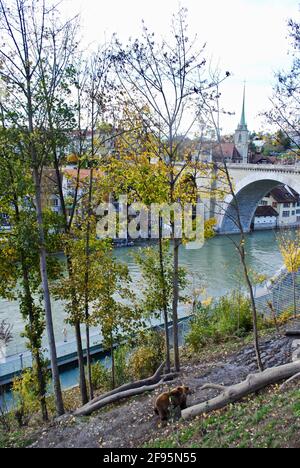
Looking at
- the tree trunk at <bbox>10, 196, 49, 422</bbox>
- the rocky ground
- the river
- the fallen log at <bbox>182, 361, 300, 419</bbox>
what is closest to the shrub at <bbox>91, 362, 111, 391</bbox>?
the tree trunk at <bbox>10, 196, 49, 422</bbox>

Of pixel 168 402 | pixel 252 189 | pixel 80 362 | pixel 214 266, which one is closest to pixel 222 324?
pixel 80 362

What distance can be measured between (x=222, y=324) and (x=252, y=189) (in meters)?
24.6

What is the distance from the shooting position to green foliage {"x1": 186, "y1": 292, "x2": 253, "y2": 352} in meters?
9.34

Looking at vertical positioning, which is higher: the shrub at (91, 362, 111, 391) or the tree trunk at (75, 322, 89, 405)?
the tree trunk at (75, 322, 89, 405)

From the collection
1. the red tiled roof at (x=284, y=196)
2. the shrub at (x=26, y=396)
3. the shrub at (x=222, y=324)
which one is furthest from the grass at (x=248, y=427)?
the red tiled roof at (x=284, y=196)

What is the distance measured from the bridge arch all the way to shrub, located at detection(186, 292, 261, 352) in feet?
57.7

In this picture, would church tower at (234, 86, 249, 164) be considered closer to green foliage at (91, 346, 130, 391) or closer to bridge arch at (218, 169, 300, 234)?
bridge arch at (218, 169, 300, 234)

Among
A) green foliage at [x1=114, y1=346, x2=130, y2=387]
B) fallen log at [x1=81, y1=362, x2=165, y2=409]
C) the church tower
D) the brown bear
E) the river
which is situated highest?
the church tower

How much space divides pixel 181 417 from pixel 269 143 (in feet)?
12.5

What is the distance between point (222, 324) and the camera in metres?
9.55

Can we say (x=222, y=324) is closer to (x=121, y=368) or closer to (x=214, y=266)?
(x=121, y=368)

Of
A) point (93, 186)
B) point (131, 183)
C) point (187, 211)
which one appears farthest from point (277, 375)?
point (93, 186)

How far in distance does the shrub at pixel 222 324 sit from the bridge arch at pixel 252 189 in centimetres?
1758

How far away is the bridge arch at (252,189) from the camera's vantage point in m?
27.7
